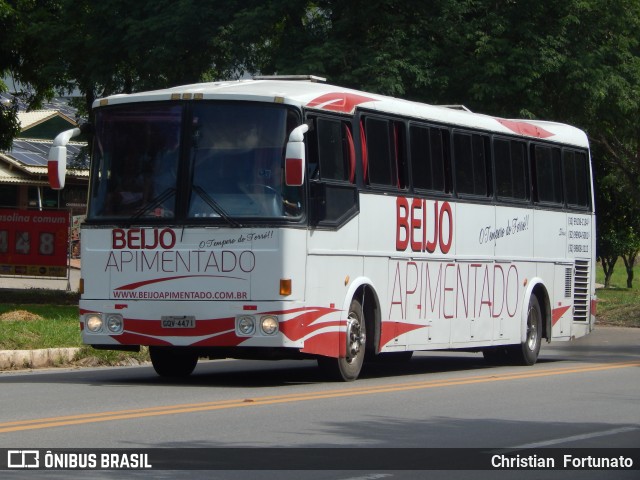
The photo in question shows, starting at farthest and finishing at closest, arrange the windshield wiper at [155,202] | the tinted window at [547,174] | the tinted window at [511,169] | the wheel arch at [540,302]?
the tinted window at [547,174] → the wheel arch at [540,302] → the tinted window at [511,169] → the windshield wiper at [155,202]

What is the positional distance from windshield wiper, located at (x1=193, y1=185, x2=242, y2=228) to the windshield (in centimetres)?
1

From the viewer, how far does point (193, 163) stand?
14.8 meters

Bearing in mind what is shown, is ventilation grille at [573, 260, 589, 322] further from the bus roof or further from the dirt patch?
the dirt patch

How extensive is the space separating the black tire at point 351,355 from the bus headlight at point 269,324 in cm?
114

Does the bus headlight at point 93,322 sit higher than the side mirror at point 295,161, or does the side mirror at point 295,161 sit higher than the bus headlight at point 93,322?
the side mirror at point 295,161

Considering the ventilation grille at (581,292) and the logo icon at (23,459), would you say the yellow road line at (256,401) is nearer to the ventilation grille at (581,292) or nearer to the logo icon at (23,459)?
the logo icon at (23,459)

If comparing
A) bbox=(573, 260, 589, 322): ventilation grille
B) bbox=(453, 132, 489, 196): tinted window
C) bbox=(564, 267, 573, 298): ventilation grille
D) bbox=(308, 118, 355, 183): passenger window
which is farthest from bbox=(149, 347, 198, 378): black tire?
bbox=(573, 260, 589, 322): ventilation grille

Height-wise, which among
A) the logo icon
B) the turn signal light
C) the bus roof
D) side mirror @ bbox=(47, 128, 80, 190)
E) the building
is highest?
the building

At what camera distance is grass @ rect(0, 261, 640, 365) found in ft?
60.3

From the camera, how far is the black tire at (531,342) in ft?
66.6

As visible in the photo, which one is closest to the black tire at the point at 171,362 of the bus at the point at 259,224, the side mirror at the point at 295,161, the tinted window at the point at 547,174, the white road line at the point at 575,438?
the bus at the point at 259,224

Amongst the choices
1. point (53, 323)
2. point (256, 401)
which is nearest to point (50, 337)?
point (53, 323)

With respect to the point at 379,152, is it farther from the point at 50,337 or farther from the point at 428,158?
the point at 50,337

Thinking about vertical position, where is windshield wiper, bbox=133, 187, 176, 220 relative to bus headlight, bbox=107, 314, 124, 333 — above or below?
above
